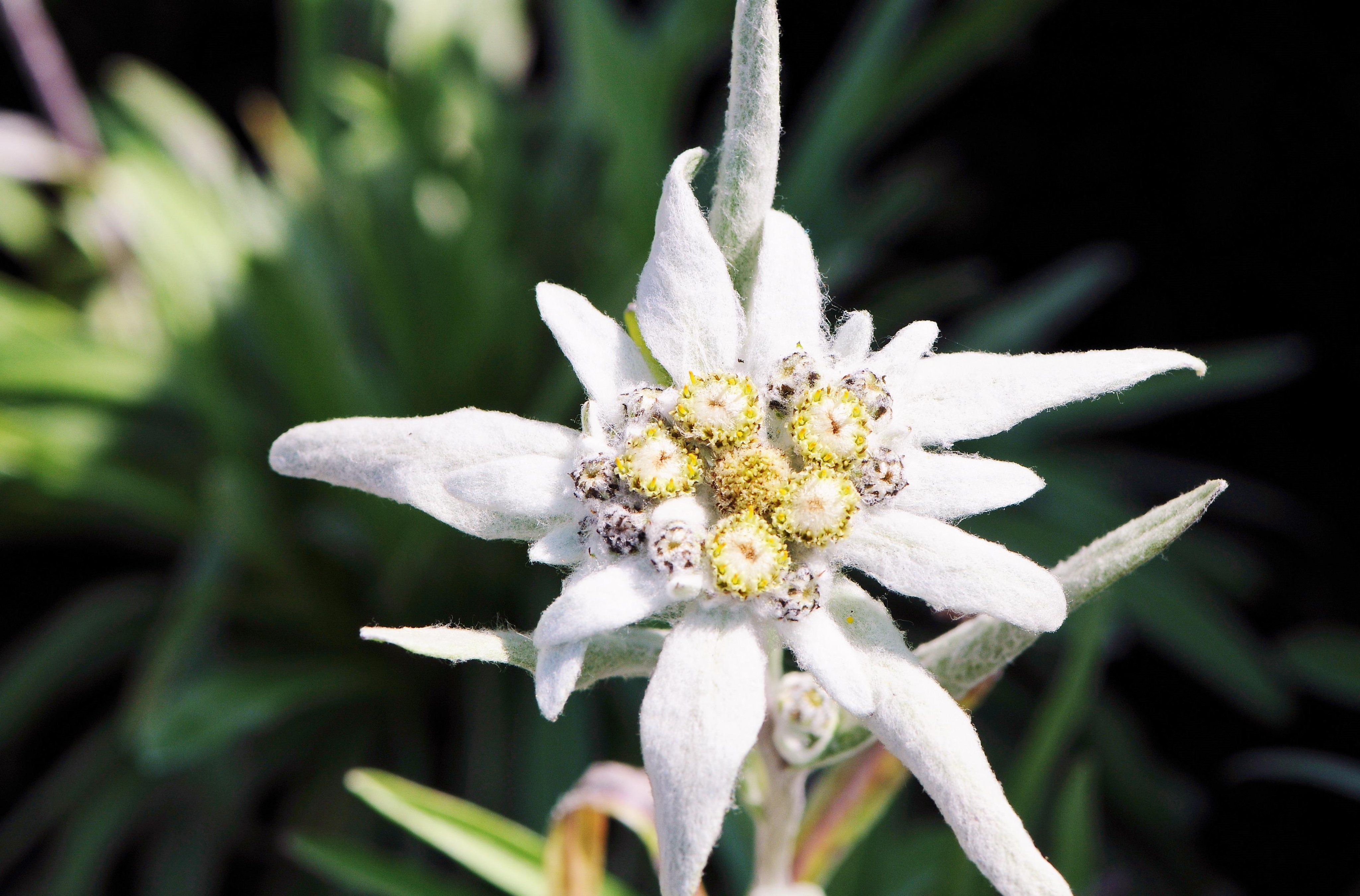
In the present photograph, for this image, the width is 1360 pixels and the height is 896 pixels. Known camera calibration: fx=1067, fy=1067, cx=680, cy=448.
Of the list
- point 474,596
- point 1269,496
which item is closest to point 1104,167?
point 1269,496

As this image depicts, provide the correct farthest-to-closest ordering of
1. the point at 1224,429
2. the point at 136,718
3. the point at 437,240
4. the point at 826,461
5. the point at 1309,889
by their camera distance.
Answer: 1. the point at 1224,429
2. the point at 437,240
3. the point at 1309,889
4. the point at 136,718
5. the point at 826,461

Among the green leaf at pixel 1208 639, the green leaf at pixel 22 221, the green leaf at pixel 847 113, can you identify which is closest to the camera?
the green leaf at pixel 1208 639

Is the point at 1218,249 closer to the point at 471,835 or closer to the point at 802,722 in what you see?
the point at 802,722

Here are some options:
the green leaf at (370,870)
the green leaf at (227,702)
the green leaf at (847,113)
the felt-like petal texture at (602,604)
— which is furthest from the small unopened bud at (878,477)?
the green leaf at (847,113)

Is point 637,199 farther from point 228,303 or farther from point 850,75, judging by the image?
point 228,303

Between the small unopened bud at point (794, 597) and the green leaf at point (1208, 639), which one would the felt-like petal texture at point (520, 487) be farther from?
the green leaf at point (1208, 639)

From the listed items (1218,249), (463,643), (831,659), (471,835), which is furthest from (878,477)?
(1218,249)

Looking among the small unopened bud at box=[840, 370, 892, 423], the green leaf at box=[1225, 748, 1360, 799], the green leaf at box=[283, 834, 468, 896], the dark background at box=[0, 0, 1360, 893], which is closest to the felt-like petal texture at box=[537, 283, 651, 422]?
the small unopened bud at box=[840, 370, 892, 423]
